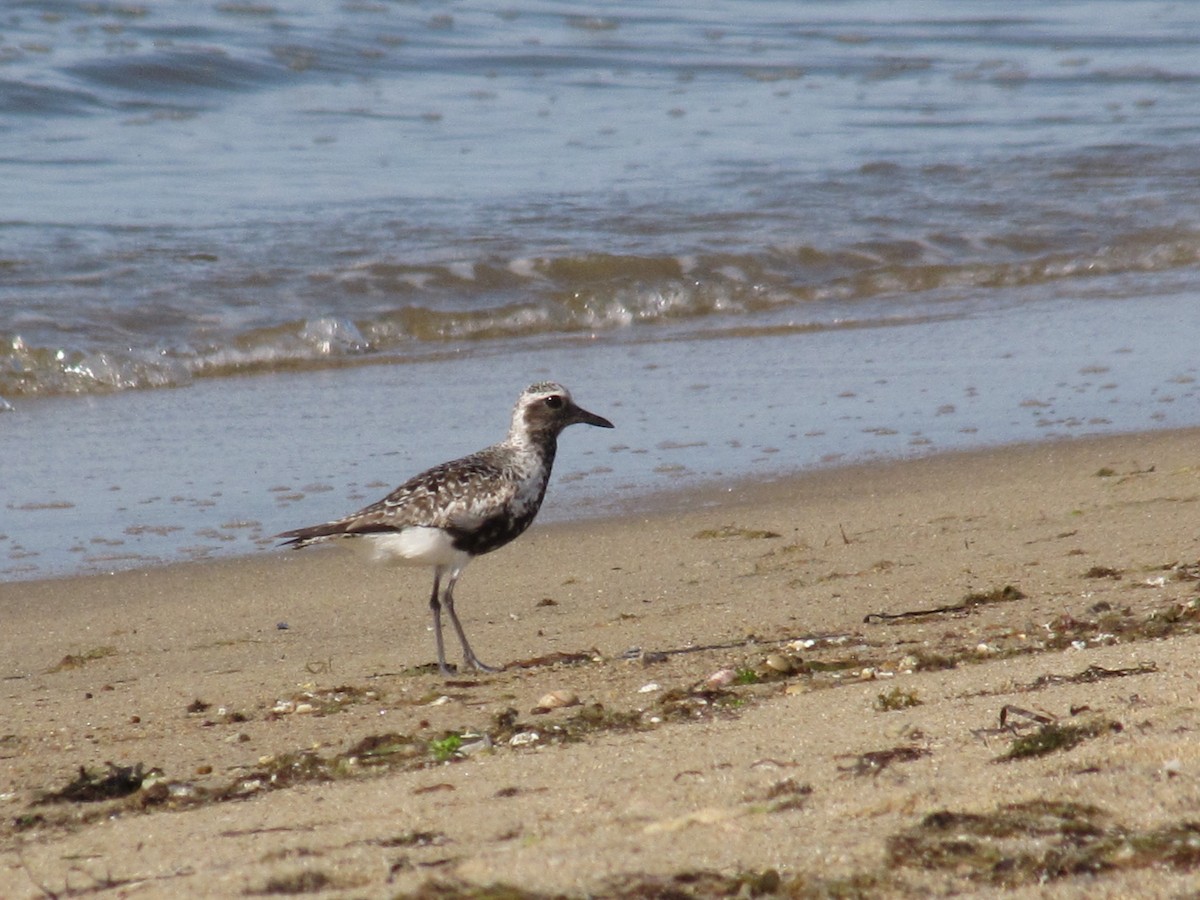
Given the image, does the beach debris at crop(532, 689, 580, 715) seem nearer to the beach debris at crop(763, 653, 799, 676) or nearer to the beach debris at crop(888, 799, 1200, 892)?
the beach debris at crop(763, 653, 799, 676)

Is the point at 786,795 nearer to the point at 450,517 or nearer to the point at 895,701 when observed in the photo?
the point at 895,701

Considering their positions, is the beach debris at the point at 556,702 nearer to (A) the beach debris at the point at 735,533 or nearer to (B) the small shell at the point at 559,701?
(B) the small shell at the point at 559,701

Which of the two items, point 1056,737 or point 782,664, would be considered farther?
point 782,664

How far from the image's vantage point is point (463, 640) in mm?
5699

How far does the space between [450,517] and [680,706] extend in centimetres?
165

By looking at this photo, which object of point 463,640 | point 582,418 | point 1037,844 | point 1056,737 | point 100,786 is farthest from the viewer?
point 582,418

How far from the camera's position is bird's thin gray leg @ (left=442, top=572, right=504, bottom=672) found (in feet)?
18.2

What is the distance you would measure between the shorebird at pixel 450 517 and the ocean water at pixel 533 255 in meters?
1.30

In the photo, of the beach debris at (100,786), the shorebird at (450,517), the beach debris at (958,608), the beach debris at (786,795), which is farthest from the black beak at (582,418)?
the beach debris at (786,795)

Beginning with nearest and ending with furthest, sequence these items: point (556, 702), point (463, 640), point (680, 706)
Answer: point (680, 706) → point (556, 702) → point (463, 640)

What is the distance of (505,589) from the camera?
6.74 meters

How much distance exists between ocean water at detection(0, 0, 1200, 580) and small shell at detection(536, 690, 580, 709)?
267 centimetres

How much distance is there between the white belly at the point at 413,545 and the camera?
596cm

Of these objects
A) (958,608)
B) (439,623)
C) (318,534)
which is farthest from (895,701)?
(318,534)
